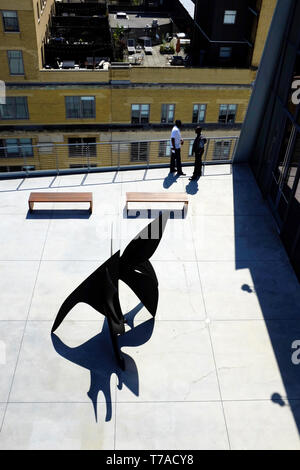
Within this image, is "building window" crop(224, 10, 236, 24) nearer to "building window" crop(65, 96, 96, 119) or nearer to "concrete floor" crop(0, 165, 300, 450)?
"building window" crop(65, 96, 96, 119)

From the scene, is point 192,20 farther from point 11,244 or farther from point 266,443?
point 266,443

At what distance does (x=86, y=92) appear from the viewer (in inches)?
1186

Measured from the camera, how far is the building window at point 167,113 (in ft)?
104

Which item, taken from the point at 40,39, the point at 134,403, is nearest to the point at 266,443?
the point at 134,403

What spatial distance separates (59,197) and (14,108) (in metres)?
22.4

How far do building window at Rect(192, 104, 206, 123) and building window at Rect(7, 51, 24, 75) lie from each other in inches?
517

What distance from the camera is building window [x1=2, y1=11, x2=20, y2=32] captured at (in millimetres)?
26906

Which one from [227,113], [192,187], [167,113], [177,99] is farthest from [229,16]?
[192,187]

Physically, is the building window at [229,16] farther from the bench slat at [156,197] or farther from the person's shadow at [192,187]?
the bench slat at [156,197]

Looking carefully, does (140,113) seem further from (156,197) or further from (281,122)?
(281,122)

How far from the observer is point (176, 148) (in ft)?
40.7

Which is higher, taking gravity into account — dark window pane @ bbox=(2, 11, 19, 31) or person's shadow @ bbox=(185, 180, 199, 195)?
dark window pane @ bbox=(2, 11, 19, 31)

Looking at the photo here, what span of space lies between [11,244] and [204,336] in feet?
16.8

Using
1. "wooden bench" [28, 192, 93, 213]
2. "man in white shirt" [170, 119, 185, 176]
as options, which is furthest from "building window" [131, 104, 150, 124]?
"wooden bench" [28, 192, 93, 213]
